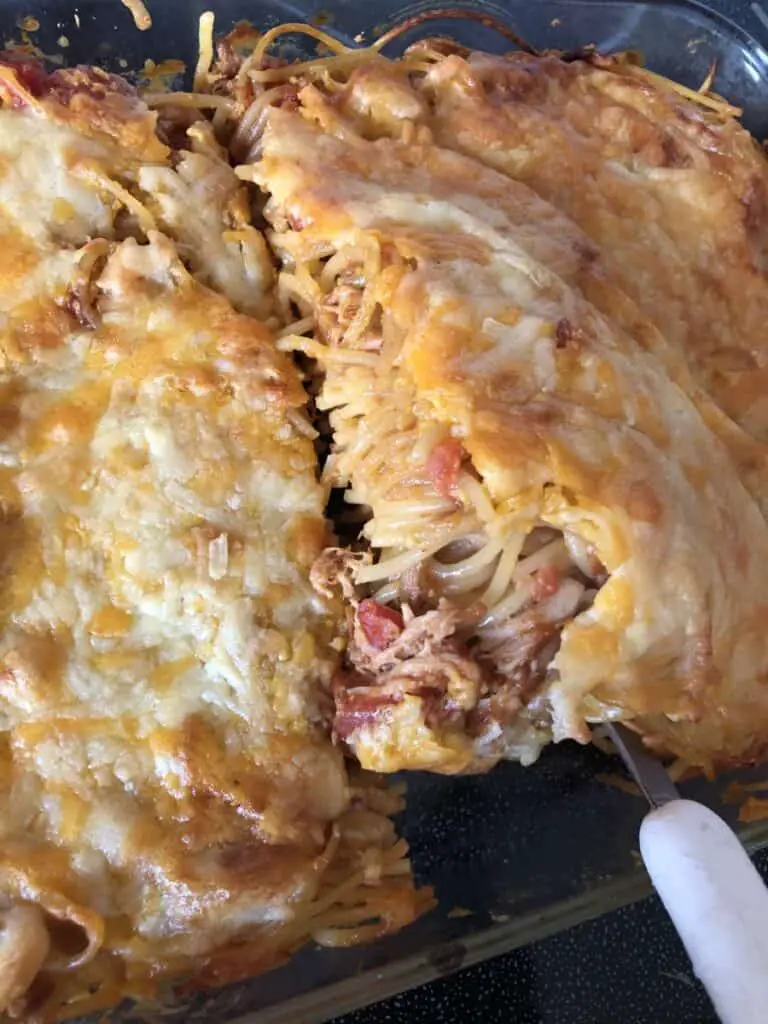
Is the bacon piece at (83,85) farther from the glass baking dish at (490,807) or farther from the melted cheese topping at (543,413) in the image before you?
the glass baking dish at (490,807)

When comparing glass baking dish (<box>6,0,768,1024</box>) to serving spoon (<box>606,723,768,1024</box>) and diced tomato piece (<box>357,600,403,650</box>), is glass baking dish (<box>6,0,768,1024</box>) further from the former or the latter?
diced tomato piece (<box>357,600,403,650</box>)

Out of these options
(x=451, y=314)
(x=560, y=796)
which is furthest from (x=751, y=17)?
(x=560, y=796)

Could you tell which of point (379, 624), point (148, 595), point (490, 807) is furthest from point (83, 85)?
point (490, 807)

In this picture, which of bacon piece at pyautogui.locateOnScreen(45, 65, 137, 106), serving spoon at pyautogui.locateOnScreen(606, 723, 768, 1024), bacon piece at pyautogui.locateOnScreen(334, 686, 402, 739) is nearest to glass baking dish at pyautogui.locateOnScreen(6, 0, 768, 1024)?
serving spoon at pyautogui.locateOnScreen(606, 723, 768, 1024)

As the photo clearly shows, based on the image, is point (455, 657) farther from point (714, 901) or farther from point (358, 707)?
point (714, 901)

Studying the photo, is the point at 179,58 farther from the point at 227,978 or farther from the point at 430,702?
the point at 227,978

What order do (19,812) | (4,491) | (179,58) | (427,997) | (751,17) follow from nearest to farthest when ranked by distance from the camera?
(19,812) → (4,491) → (427,997) → (179,58) → (751,17)
